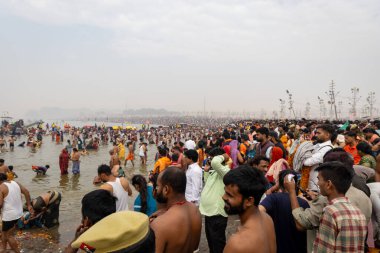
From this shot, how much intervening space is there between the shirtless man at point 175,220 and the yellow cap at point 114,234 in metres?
1.02

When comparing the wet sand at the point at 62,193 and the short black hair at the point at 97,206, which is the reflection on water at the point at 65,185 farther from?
the short black hair at the point at 97,206

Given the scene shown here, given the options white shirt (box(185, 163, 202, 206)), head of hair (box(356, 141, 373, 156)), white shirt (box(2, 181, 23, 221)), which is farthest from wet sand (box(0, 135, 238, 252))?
head of hair (box(356, 141, 373, 156))

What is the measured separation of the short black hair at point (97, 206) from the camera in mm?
2299

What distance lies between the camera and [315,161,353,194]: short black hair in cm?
235

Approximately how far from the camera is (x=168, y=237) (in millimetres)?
2432

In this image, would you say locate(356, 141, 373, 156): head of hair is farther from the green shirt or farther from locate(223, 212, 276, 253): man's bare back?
locate(223, 212, 276, 253): man's bare back

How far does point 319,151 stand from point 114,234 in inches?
155

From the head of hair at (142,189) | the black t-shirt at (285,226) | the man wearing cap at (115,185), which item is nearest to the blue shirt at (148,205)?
the head of hair at (142,189)

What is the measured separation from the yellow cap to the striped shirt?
4.96ft

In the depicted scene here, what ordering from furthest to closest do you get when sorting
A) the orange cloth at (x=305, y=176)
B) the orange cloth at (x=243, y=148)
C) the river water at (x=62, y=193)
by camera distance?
the orange cloth at (x=243, y=148)
the river water at (x=62, y=193)
the orange cloth at (x=305, y=176)

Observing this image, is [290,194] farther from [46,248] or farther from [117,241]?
[46,248]

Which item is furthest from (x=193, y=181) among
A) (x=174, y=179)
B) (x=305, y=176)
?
(x=174, y=179)

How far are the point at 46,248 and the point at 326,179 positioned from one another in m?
6.03

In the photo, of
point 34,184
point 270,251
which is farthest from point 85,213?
point 34,184
